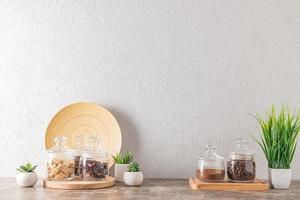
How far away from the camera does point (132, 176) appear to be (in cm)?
186

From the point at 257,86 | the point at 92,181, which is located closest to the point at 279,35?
the point at 257,86

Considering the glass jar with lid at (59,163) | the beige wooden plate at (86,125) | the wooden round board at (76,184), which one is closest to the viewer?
the wooden round board at (76,184)

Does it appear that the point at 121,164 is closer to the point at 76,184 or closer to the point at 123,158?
the point at 123,158

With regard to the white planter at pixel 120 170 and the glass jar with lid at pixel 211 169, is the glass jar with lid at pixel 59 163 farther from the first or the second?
the glass jar with lid at pixel 211 169

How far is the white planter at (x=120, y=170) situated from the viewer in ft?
6.37

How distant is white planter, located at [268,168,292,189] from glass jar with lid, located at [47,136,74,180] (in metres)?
0.86

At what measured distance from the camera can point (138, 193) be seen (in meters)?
1.71

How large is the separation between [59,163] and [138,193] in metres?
0.39

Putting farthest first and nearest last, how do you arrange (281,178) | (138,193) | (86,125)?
(86,125) < (281,178) < (138,193)

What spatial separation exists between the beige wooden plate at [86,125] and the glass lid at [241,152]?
53 cm

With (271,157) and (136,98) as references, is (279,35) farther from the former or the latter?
(136,98)

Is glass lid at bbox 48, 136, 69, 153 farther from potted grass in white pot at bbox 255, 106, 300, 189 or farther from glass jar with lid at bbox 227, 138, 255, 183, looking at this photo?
potted grass in white pot at bbox 255, 106, 300, 189

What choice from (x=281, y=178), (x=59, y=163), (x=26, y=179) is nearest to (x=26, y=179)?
(x=26, y=179)

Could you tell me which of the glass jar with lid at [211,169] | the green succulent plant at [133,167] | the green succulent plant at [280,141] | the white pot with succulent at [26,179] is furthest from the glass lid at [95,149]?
the green succulent plant at [280,141]
